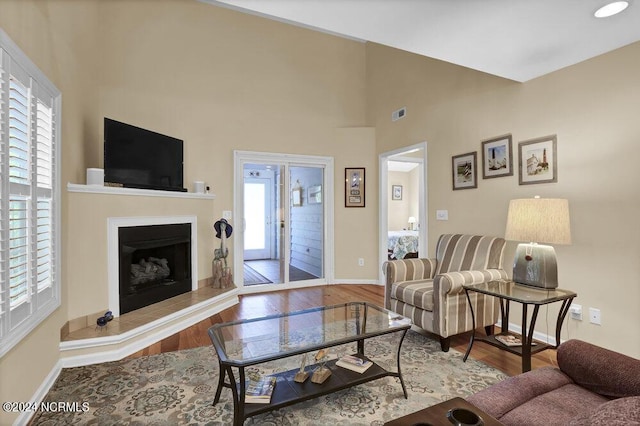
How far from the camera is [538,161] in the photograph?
9.77 ft

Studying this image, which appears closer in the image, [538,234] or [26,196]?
[26,196]

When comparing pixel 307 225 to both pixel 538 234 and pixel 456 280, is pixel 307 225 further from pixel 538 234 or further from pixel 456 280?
pixel 538 234

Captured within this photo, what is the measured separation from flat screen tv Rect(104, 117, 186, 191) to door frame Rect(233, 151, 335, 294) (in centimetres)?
88

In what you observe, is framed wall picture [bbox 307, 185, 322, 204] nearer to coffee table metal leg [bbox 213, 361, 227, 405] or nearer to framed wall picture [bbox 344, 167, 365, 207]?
framed wall picture [bbox 344, 167, 365, 207]

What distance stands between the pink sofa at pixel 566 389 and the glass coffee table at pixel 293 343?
0.77 m

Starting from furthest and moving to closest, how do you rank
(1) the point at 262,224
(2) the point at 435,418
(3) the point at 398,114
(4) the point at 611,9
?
(1) the point at 262,224, (3) the point at 398,114, (4) the point at 611,9, (2) the point at 435,418

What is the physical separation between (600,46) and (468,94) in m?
1.31

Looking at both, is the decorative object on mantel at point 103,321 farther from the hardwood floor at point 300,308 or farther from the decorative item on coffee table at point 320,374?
the decorative item on coffee table at point 320,374

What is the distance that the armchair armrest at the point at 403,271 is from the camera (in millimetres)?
3273

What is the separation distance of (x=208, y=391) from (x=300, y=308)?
1.96 meters

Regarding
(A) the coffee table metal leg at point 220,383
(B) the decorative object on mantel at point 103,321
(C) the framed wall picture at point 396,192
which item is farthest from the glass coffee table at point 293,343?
(C) the framed wall picture at point 396,192

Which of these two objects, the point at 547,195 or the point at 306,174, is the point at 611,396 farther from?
the point at 306,174

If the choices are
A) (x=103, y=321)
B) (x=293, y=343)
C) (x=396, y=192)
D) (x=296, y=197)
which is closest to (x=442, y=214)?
(x=296, y=197)

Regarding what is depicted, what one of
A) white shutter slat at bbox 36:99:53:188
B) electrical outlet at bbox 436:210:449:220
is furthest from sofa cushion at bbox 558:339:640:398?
white shutter slat at bbox 36:99:53:188
